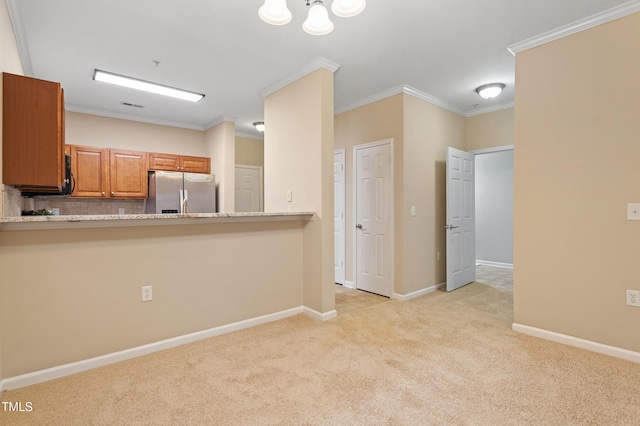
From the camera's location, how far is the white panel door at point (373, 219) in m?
4.14

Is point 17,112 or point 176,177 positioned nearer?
point 17,112

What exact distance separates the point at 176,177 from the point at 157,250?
2.71 meters

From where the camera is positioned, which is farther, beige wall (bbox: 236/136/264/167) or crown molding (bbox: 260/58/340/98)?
beige wall (bbox: 236/136/264/167)

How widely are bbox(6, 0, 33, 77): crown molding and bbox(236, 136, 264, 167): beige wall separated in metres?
3.26

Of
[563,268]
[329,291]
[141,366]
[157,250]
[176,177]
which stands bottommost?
[141,366]

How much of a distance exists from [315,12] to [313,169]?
1.51 metres

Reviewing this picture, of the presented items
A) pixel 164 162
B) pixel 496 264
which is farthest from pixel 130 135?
pixel 496 264

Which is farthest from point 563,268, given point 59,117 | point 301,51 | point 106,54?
point 106,54

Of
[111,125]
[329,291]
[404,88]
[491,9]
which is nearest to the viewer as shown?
[491,9]

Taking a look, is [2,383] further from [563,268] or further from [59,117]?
[563,268]

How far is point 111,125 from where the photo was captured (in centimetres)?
493

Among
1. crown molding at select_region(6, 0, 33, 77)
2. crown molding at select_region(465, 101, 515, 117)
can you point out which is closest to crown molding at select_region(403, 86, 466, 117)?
crown molding at select_region(465, 101, 515, 117)

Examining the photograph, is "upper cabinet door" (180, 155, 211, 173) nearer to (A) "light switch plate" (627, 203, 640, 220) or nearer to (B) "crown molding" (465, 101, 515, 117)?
(B) "crown molding" (465, 101, 515, 117)

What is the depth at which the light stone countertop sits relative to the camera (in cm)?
202
